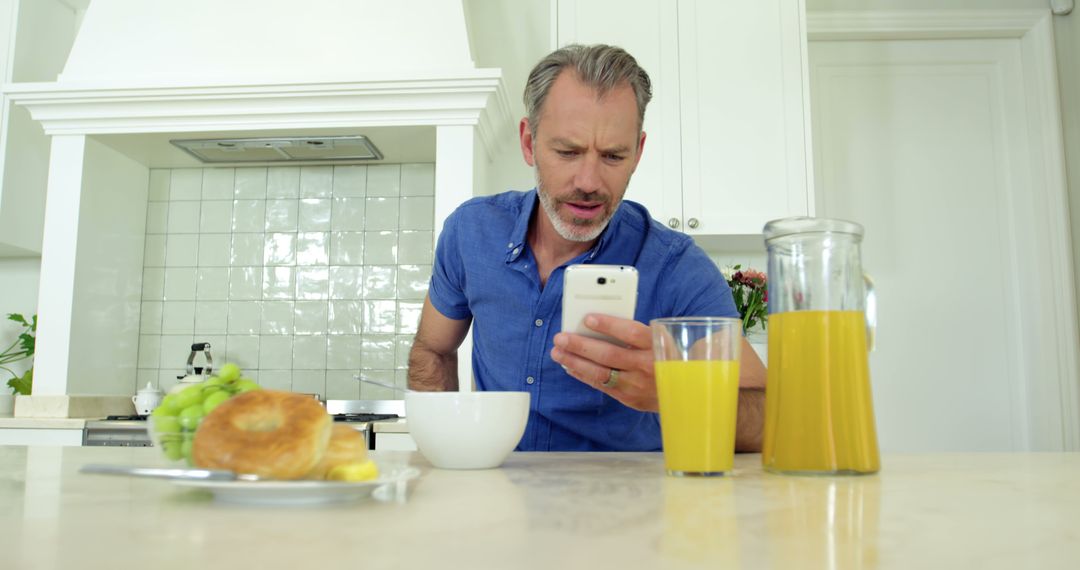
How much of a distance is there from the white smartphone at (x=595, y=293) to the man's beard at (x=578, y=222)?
41 centimetres

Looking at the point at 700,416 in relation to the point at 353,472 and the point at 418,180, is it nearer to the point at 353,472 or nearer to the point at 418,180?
the point at 353,472

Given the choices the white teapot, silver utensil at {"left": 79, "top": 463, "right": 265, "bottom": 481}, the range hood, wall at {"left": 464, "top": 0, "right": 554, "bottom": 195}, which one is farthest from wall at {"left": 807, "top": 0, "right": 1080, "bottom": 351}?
silver utensil at {"left": 79, "top": 463, "right": 265, "bottom": 481}

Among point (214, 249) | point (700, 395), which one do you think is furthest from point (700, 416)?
point (214, 249)

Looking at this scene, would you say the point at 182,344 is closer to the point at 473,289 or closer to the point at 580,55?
the point at 473,289

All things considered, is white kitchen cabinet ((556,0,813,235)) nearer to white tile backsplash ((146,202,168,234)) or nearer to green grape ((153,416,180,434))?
white tile backsplash ((146,202,168,234))

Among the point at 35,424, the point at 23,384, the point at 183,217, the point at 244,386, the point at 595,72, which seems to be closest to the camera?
the point at 244,386

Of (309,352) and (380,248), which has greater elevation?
(380,248)

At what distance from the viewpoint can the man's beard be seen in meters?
1.37

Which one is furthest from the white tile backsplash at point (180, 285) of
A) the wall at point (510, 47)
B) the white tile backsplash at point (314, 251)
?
the wall at point (510, 47)

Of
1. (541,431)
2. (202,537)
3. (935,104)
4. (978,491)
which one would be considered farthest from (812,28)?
(202,537)

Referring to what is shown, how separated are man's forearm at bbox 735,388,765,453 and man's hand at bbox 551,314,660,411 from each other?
0.14 m

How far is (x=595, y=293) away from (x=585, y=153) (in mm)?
463

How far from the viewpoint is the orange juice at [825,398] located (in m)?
0.69

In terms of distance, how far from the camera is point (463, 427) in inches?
29.5
